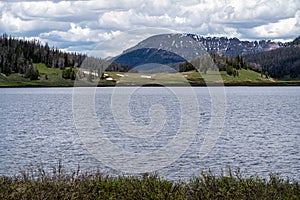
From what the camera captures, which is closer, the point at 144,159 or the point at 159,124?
the point at 144,159

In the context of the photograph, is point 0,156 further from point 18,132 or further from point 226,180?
point 226,180

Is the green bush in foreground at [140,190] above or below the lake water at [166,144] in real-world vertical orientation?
above

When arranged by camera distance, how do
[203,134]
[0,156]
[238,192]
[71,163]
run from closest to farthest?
[238,192] → [71,163] → [0,156] → [203,134]

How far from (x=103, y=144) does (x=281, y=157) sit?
18553mm

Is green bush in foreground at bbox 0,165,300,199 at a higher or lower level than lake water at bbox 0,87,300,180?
higher

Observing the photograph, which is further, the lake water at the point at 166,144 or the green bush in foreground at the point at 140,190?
the lake water at the point at 166,144

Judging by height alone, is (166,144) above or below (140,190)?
below

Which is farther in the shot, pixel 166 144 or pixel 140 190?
pixel 166 144

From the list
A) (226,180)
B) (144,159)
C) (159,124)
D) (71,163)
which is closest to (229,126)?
(159,124)

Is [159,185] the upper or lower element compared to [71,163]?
upper

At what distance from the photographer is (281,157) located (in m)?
41.8

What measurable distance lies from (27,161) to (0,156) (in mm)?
3461

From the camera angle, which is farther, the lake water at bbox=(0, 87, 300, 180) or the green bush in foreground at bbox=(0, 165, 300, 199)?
the lake water at bbox=(0, 87, 300, 180)

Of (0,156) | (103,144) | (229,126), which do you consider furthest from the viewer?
(229,126)
